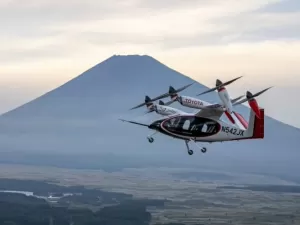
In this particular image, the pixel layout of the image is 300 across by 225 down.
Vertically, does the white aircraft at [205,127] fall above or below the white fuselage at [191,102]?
below

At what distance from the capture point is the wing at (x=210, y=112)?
160ft

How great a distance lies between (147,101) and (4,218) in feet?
486

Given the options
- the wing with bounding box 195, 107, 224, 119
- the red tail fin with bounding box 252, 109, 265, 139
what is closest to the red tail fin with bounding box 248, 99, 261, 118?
the wing with bounding box 195, 107, 224, 119

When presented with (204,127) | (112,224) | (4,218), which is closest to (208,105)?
(204,127)

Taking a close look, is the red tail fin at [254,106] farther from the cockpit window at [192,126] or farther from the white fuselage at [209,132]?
the cockpit window at [192,126]

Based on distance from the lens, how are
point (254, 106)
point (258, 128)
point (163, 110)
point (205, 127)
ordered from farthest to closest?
point (163, 110) → point (258, 128) → point (205, 127) → point (254, 106)

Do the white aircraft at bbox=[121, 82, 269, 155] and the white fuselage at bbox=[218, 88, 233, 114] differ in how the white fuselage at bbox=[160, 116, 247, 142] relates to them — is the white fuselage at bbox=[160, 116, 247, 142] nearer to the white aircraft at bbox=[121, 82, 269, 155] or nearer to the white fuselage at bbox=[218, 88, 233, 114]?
the white aircraft at bbox=[121, 82, 269, 155]

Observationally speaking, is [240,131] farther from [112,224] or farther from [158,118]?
[112,224]

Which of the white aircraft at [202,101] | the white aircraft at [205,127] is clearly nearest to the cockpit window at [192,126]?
the white aircraft at [205,127]

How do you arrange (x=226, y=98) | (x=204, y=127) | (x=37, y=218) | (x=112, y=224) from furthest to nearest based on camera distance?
1. (x=37, y=218)
2. (x=112, y=224)
3. (x=204, y=127)
4. (x=226, y=98)

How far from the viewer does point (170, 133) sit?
50.8m

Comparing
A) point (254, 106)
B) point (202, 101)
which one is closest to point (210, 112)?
point (202, 101)

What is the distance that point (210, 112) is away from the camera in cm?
4944

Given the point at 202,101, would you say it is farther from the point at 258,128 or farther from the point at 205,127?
the point at 258,128
